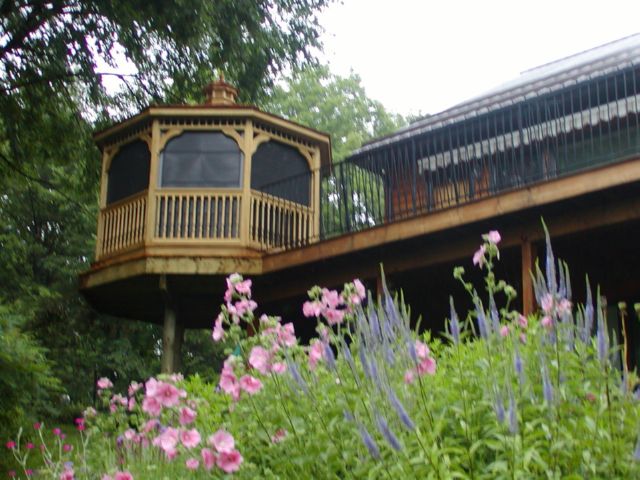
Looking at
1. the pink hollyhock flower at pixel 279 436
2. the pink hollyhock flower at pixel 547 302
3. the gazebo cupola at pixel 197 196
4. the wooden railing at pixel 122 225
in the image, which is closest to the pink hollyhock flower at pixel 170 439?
the pink hollyhock flower at pixel 279 436

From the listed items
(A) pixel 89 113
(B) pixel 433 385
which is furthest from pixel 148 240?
(B) pixel 433 385

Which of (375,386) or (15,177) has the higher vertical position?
(15,177)

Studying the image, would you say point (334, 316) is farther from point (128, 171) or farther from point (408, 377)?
point (128, 171)

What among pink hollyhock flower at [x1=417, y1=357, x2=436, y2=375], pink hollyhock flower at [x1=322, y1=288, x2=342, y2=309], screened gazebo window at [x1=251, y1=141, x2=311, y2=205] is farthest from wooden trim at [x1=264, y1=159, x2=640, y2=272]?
pink hollyhock flower at [x1=417, y1=357, x2=436, y2=375]

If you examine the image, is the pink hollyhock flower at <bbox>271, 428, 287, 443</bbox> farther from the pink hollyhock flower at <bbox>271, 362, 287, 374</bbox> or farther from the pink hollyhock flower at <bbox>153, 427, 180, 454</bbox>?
the pink hollyhock flower at <bbox>153, 427, 180, 454</bbox>

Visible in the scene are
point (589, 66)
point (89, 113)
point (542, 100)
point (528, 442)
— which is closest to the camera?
point (528, 442)

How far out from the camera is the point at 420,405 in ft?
10.9

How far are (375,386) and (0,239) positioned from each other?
760 inches

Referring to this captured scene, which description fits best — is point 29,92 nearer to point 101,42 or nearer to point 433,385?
point 101,42

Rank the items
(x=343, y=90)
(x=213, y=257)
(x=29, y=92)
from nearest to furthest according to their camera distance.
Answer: (x=213, y=257), (x=29, y=92), (x=343, y=90)

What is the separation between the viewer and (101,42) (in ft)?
44.0

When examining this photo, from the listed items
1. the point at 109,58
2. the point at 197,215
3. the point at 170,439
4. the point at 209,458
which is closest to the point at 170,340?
the point at 197,215

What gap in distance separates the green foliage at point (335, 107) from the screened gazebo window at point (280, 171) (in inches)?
857

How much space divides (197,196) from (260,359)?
8402mm
